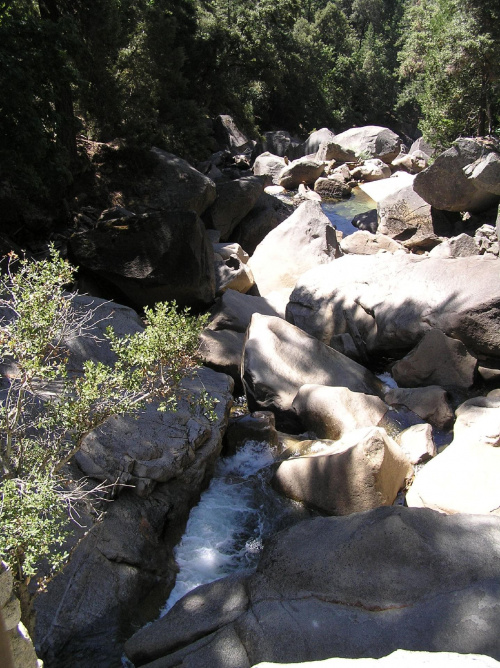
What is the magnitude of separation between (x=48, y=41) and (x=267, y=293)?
5.64 metres

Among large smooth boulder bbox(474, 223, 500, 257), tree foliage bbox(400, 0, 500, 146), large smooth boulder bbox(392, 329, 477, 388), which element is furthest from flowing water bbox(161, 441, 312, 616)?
tree foliage bbox(400, 0, 500, 146)

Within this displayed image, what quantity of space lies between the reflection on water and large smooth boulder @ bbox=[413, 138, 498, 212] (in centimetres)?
297

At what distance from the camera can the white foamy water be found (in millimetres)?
5609

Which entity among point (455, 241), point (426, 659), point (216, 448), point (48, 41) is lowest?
point (455, 241)

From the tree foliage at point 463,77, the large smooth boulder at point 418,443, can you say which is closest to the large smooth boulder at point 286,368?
the large smooth boulder at point 418,443

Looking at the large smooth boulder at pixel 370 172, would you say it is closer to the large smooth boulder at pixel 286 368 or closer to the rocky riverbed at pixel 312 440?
the rocky riverbed at pixel 312 440

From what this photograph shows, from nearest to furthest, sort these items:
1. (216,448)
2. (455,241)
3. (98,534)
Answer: (98,534) → (216,448) → (455,241)

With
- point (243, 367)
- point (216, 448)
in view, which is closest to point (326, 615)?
point (216, 448)

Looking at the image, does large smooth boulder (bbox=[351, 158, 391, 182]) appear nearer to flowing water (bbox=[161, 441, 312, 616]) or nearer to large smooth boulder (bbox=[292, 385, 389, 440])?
large smooth boulder (bbox=[292, 385, 389, 440])

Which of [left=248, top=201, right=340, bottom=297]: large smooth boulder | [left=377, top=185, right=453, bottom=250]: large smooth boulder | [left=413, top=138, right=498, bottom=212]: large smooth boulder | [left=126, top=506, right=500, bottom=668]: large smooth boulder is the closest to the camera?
[left=126, top=506, right=500, bottom=668]: large smooth boulder

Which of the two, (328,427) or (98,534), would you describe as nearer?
(98,534)

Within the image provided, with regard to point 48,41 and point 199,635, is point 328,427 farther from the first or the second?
point 48,41

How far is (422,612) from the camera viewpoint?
12.9 ft

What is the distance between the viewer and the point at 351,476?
19.3ft
